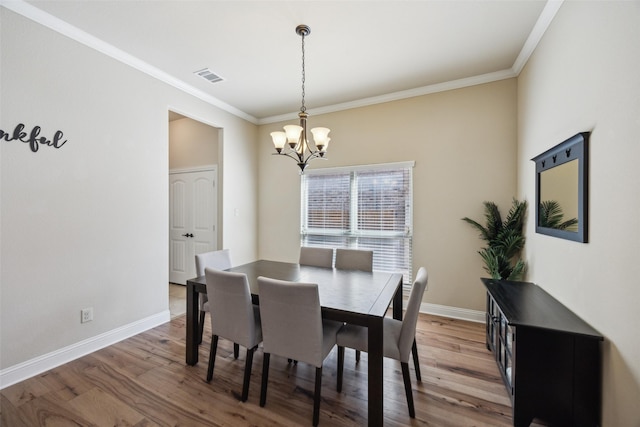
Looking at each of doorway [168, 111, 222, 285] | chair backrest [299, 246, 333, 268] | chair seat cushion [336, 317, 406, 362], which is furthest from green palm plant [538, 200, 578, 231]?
doorway [168, 111, 222, 285]

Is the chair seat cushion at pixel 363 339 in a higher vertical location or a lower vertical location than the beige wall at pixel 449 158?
lower

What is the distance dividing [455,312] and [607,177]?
92.9 inches

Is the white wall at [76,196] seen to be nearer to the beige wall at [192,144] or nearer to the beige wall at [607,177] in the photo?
the beige wall at [192,144]

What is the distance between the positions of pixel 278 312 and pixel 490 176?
2882mm

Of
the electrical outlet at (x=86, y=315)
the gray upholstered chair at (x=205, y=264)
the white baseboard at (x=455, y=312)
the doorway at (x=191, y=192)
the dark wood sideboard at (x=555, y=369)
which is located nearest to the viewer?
the dark wood sideboard at (x=555, y=369)

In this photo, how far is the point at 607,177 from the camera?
4.83ft

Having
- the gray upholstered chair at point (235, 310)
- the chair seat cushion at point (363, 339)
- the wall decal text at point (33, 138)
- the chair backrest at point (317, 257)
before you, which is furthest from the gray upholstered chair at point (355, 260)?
the wall decal text at point (33, 138)

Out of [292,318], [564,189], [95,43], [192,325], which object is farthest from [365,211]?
[95,43]

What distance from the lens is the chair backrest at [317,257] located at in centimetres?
306

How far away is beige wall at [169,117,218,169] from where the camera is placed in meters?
4.38

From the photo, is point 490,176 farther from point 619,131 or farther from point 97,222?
point 97,222

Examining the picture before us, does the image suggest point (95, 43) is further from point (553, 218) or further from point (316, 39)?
point (553, 218)

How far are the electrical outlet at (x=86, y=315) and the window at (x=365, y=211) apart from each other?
2.66 metres

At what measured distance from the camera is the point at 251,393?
1981 millimetres
